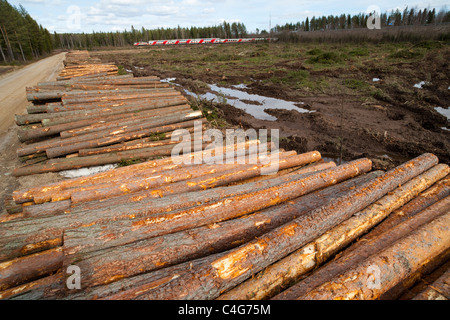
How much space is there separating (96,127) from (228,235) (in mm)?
6045

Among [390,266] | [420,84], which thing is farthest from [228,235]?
[420,84]

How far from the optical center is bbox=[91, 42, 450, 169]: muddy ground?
8086 millimetres

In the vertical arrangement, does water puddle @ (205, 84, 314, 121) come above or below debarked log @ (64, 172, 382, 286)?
below

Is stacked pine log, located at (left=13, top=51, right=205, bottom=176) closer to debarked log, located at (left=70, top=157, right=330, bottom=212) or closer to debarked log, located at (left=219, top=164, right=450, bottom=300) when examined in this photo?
debarked log, located at (left=70, top=157, right=330, bottom=212)

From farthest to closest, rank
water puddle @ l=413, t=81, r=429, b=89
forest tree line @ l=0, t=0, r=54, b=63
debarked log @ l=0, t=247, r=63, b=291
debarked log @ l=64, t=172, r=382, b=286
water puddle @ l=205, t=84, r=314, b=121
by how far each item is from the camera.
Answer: forest tree line @ l=0, t=0, r=54, b=63, water puddle @ l=413, t=81, r=429, b=89, water puddle @ l=205, t=84, r=314, b=121, debarked log @ l=0, t=247, r=63, b=291, debarked log @ l=64, t=172, r=382, b=286

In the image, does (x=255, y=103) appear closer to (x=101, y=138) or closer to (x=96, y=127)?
(x=96, y=127)

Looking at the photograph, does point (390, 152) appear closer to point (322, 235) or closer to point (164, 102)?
point (322, 235)

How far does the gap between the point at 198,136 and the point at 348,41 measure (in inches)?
1481

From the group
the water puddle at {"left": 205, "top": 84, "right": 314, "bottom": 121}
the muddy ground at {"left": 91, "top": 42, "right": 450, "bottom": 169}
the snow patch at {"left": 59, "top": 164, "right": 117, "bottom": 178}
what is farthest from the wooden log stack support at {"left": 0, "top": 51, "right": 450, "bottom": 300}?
the water puddle at {"left": 205, "top": 84, "right": 314, "bottom": 121}

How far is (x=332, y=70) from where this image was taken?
62.4ft

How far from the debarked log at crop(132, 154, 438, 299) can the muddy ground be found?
14.5ft

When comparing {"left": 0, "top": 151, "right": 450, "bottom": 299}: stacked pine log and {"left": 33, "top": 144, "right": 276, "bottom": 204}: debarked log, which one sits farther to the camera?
{"left": 33, "top": 144, "right": 276, "bottom": 204}: debarked log

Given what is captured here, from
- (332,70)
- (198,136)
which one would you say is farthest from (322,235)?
(332,70)
